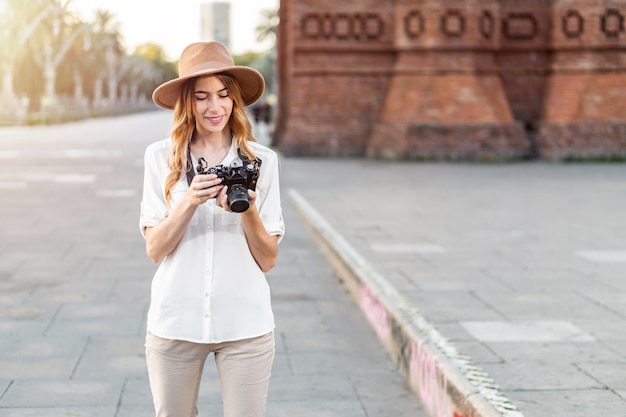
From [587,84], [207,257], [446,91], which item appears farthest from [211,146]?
[587,84]

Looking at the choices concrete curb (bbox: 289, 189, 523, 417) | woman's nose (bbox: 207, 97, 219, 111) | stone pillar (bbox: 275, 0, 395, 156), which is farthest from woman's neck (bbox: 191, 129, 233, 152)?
stone pillar (bbox: 275, 0, 395, 156)

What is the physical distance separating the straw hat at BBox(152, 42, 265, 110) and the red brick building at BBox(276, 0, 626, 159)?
20.0m

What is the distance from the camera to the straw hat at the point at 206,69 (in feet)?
10.1

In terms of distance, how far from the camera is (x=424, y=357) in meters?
5.26

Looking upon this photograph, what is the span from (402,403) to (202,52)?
8.98 feet

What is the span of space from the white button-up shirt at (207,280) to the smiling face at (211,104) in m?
0.11

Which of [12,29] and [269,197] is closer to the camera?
[269,197]

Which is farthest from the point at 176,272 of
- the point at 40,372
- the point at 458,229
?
the point at 458,229

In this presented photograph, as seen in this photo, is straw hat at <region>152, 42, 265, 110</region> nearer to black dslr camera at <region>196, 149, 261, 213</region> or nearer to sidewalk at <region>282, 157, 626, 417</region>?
black dslr camera at <region>196, 149, 261, 213</region>

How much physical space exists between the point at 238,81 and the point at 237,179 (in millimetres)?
482

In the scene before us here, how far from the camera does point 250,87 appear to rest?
3195 millimetres

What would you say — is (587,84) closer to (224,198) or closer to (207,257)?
(207,257)

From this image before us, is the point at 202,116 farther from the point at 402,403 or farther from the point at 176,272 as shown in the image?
the point at 402,403

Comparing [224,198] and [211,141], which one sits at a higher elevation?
[211,141]
